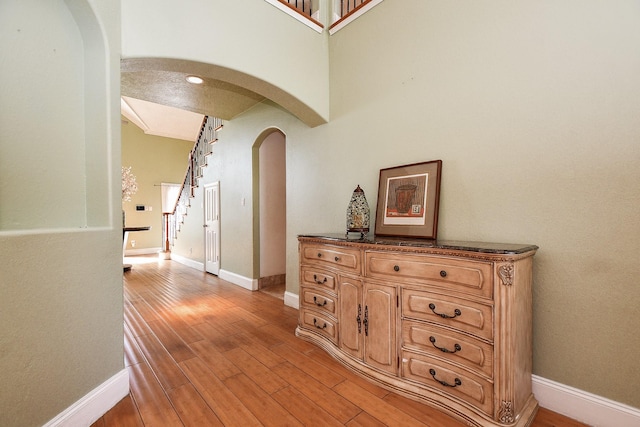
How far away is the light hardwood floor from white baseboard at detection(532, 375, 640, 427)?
6 cm

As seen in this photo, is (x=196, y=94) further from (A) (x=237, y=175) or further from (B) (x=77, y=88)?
(B) (x=77, y=88)

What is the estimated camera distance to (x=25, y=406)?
1.30 metres

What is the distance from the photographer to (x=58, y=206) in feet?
5.55

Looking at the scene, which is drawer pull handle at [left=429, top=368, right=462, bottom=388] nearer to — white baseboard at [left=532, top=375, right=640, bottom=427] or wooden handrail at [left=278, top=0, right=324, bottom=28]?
white baseboard at [left=532, top=375, right=640, bottom=427]

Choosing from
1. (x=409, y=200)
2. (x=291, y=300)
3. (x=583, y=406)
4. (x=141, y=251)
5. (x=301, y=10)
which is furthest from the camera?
(x=141, y=251)

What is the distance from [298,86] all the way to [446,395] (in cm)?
278

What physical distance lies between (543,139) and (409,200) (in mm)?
903

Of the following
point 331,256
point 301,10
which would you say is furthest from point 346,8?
point 331,256

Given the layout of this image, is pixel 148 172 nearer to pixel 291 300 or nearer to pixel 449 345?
pixel 291 300

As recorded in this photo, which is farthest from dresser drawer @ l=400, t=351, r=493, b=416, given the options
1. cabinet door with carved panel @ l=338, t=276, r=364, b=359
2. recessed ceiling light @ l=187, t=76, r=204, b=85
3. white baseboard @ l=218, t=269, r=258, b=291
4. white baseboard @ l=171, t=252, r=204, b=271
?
white baseboard @ l=171, t=252, r=204, b=271

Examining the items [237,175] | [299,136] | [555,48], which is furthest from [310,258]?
[237,175]

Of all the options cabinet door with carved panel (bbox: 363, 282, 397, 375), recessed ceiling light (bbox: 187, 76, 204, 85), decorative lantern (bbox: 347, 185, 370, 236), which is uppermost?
recessed ceiling light (bbox: 187, 76, 204, 85)

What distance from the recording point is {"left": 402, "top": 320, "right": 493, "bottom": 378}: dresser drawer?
1512mm

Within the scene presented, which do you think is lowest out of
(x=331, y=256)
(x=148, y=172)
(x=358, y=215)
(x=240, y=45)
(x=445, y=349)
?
(x=445, y=349)
